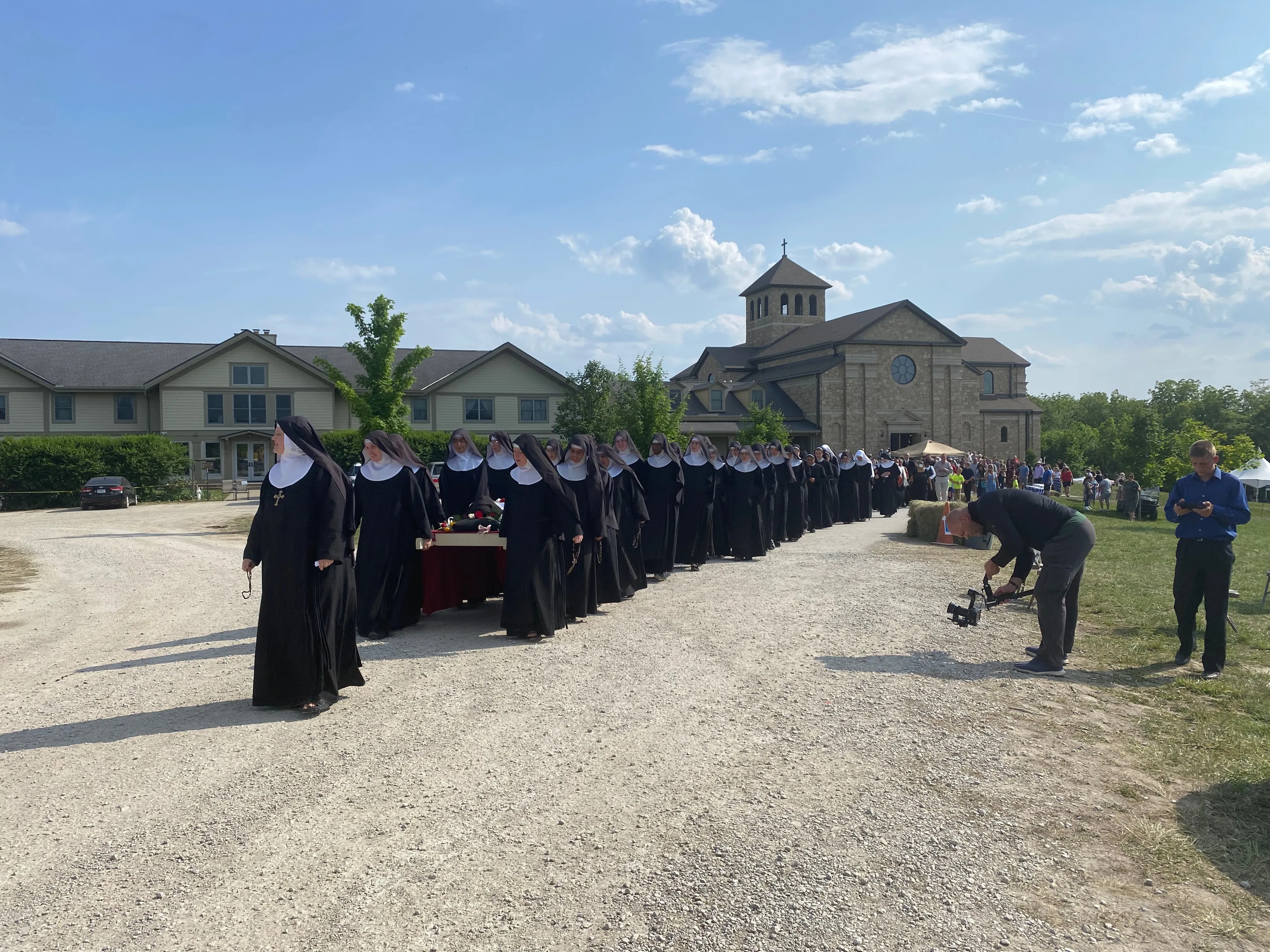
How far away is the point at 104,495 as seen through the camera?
107 feet

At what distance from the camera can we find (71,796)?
4895 millimetres

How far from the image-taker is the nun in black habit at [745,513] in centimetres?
1538

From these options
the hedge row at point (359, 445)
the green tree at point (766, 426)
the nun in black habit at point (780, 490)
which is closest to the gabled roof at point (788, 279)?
the green tree at point (766, 426)

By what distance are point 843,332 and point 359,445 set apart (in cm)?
3769

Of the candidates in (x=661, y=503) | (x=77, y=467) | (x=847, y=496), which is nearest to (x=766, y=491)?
(x=661, y=503)

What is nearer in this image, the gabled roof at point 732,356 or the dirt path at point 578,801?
the dirt path at point 578,801

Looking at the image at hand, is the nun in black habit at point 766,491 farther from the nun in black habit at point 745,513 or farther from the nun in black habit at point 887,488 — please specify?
the nun in black habit at point 887,488

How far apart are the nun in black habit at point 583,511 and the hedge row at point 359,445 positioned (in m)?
30.2

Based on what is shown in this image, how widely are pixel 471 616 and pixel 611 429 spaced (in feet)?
109

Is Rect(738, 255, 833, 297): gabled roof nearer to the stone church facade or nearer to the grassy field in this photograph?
the stone church facade

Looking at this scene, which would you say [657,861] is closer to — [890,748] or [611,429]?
[890,748]

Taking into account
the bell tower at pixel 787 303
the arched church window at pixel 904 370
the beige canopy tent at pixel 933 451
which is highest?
the bell tower at pixel 787 303

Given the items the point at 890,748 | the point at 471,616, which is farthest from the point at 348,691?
the point at 890,748

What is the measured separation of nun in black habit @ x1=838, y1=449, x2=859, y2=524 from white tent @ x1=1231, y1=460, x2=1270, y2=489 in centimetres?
911
